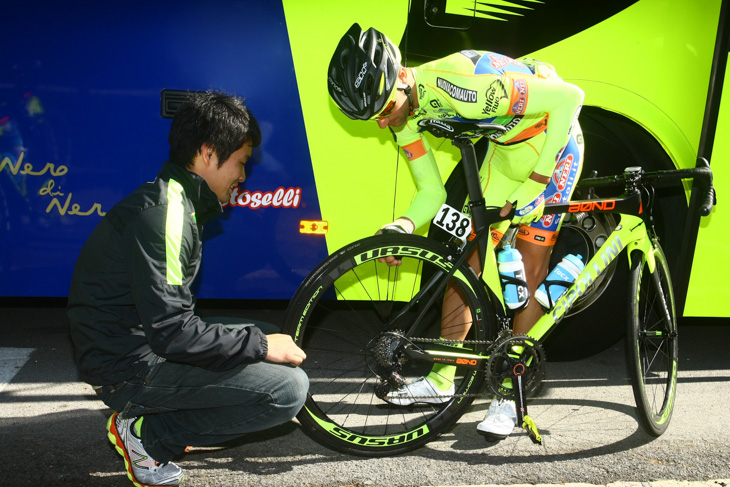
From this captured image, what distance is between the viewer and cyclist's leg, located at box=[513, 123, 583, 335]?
3084mm

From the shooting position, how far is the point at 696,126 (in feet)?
11.6

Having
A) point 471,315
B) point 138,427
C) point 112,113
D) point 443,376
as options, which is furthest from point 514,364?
point 112,113

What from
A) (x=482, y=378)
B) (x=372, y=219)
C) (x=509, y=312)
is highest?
(x=372, y=219)

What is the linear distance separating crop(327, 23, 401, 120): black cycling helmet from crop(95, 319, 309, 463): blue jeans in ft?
3.41

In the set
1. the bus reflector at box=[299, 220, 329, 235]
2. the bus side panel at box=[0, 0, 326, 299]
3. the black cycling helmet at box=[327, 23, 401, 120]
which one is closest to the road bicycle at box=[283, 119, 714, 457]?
the black cycling helmet at box=[327, 23, 401, 120]

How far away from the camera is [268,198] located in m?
3.58

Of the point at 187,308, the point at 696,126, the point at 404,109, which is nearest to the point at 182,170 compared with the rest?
the point at 187,308

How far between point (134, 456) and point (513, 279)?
1.67 m

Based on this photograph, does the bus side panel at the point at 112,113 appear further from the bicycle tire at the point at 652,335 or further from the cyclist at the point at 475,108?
the bicycle tire at the point at 652,335

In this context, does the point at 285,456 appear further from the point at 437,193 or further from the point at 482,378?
the point at 437,193

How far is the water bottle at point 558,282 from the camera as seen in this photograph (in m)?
3.01

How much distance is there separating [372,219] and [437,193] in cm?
68

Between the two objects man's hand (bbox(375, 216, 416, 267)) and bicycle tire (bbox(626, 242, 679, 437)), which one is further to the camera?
bicycle tire (bbox(626, 242, 679, 437))

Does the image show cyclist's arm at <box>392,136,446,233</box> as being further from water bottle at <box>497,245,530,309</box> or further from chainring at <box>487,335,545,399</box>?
chainring at <box>487,335,545,399</box>
